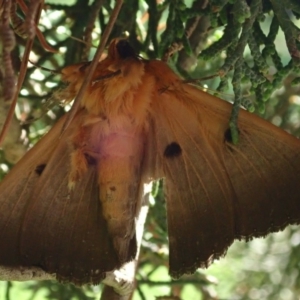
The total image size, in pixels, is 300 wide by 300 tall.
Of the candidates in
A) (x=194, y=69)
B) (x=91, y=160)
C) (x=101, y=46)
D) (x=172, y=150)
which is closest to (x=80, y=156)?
(x=91, y=160)

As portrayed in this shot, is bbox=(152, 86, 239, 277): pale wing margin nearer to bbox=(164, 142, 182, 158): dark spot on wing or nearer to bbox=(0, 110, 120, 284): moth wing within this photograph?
bbox=(164, 142, 182, 158): dark spot on wing

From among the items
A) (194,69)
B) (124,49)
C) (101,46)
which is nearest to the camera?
(101,46)

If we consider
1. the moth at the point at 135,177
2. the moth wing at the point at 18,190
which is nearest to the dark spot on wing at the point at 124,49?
the moth at the point at 135,177

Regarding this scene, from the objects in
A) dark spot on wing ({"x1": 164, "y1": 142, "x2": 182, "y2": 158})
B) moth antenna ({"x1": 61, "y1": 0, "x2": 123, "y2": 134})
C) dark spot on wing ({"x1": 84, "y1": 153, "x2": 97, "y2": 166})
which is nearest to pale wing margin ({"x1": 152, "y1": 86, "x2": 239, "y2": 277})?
dark spot on wing ({"x1": 164, "y1": 142, "x2": 182, "y2": 158})

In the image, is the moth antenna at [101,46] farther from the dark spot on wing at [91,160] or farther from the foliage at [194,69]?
the dark spot on wing at [91,160]

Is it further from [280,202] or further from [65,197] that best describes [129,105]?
[280,202]

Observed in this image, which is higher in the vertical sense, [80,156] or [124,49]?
[124,49]

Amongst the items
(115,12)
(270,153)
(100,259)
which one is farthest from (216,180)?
(115,12)

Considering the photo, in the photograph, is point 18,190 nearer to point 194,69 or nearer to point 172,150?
point 172,150
